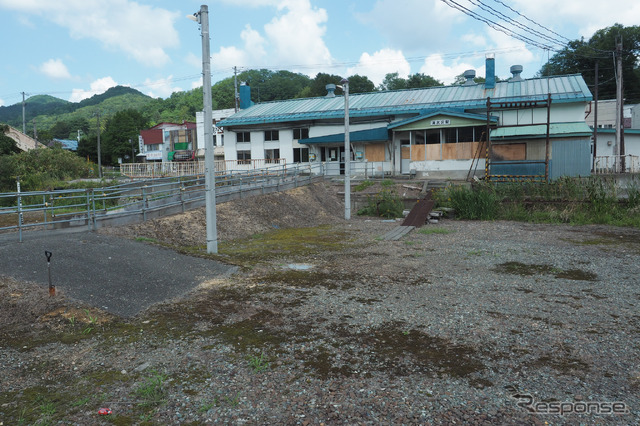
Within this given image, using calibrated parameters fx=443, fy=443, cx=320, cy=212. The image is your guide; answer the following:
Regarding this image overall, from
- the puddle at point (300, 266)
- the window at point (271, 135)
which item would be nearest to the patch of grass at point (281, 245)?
the puddle at point (300, 266)

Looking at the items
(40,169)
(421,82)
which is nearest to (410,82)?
(421,82)

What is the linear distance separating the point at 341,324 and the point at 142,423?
3094mm

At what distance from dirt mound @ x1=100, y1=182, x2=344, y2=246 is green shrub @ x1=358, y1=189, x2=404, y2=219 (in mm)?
1490

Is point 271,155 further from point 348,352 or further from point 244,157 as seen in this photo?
point 348,352

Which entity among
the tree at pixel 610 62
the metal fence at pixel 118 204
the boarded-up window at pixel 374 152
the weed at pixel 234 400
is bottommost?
the weed at pixel 234 400

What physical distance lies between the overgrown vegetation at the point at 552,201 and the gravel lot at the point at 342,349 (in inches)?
344

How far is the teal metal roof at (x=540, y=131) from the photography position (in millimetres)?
26094

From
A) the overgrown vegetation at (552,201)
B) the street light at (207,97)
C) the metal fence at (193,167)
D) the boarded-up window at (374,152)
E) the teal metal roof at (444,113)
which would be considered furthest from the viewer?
the metal fence at (193,167)

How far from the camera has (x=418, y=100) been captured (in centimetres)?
3341

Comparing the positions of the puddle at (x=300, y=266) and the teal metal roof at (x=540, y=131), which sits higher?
the teal metal roof at (x=540, y=131)

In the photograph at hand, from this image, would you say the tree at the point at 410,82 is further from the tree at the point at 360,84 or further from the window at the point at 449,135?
the window at the point at 449,135

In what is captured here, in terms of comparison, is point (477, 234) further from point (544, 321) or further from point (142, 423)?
point (142, 423)

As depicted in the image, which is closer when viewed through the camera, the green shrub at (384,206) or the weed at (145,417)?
the weed at (145,417)

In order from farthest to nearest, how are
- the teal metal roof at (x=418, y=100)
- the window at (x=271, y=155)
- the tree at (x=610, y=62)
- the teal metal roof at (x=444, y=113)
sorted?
the tree at (x=610, y=62) → the window at (x=271, y=155) → the teal metal roof at (x=418, y=100) → the teal metal roof at (x=444, y=113)
